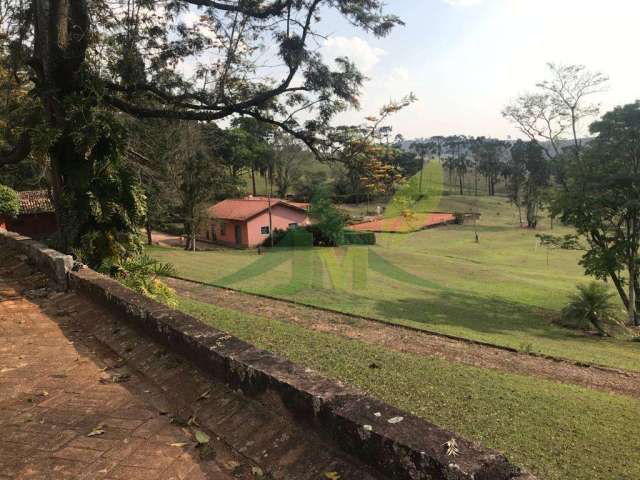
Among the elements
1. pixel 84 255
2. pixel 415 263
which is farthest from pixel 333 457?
pixel 415 263

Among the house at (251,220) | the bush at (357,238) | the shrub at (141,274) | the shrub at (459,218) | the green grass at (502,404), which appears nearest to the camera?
the green grass at (502,404)

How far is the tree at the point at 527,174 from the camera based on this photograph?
208ft

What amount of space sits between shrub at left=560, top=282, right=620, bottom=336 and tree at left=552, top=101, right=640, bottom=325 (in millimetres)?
1155

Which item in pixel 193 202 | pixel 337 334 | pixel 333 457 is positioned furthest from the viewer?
pixel 193 202

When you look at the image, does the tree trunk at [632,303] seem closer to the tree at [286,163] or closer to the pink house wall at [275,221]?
the pink house wall at [275,221]

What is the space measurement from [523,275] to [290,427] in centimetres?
2945

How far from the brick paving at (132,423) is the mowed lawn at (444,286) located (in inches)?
456

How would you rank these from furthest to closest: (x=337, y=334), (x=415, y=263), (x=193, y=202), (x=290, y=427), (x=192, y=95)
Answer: (x=193, y=202) → (x=415, y=263) → (x=337, y=334) → (x=192, y=95) → (x=290, y=427)

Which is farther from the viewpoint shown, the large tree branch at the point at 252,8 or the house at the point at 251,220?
the house at the point at 251,220

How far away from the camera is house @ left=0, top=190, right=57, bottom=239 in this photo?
29.7 metres

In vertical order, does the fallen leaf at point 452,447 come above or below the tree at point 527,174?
below

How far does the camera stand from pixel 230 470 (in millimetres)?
2797

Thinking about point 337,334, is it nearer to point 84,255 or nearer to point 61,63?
point 84,255

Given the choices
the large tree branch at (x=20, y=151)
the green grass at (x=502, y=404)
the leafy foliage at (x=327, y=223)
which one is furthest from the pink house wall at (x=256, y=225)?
the green grass at (x=502, y=404)
